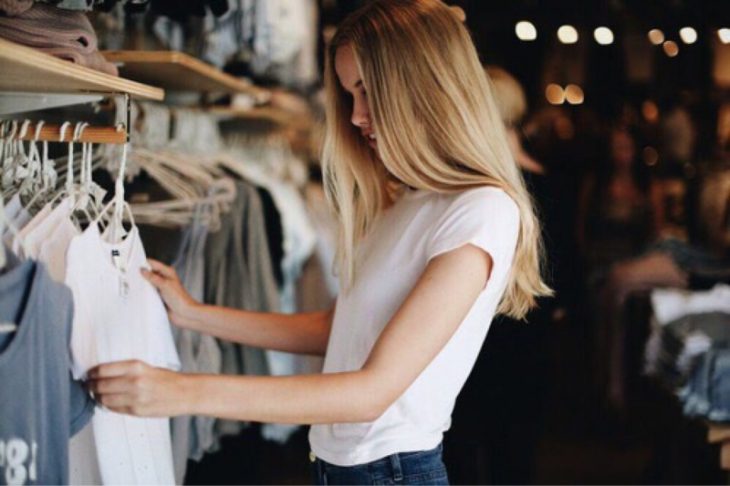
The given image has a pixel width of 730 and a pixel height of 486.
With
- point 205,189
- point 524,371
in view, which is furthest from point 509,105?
point 205,189

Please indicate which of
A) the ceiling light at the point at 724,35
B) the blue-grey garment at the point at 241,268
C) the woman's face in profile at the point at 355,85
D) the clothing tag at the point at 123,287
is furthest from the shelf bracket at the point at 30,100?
the ceiling light at the point at 724,35

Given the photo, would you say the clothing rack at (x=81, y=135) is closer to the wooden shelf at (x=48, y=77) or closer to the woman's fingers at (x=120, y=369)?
the wooden shelf at (x=48, y=77)

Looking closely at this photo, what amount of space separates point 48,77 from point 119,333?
41cm

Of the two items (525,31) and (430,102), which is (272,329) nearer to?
(430,102)

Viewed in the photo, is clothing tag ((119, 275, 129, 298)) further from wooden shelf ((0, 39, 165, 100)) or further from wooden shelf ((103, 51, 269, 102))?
wooden shelf ((103, 51, 269, 102))

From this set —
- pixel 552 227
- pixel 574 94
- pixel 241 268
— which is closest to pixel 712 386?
pixel 552 227

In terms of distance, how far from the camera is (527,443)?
2.75 m

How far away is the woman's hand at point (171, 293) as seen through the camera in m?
1.63

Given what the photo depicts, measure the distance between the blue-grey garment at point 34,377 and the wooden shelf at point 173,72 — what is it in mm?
956

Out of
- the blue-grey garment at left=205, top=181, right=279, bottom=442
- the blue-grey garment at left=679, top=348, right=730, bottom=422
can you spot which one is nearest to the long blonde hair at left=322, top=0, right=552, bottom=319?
the blue-grey garment at left=205, top=181, right=279, bottom=442

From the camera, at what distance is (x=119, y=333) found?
143 cm

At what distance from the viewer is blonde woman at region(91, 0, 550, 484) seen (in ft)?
4.17

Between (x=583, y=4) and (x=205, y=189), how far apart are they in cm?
126

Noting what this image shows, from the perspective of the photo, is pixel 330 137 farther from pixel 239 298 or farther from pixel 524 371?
pixel 524 371
